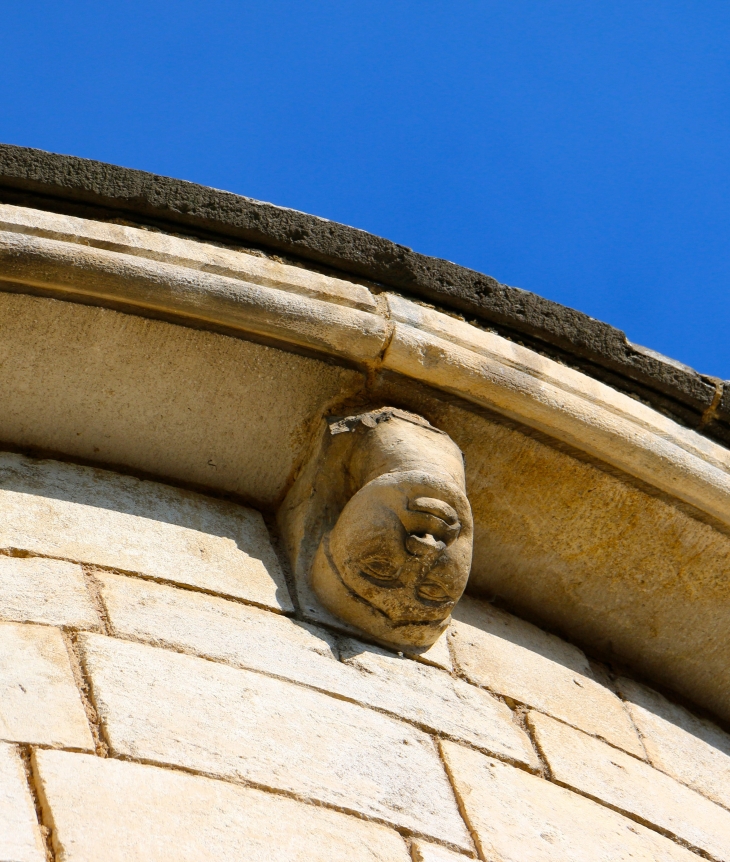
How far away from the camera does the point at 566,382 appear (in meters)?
3.45

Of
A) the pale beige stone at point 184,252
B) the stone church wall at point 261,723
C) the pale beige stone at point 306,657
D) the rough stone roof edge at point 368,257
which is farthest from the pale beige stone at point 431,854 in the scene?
the rough stone roof edge at point 368,257

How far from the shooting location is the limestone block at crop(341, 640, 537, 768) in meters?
2.81

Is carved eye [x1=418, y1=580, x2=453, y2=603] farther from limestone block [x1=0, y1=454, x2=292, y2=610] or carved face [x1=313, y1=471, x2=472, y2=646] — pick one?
limestone block [x1=0, y1=454, x2=292, y2=610]

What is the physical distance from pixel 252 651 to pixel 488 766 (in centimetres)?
56

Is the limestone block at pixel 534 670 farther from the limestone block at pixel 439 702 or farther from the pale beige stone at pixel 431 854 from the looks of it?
the pale beige stone at pixel 431 854

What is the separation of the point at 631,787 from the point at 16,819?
4.90ft

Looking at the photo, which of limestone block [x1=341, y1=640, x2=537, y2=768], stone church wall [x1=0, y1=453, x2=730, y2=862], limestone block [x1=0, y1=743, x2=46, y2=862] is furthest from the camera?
limestone block [x1=341, y1=640, x2=537, y2=768]

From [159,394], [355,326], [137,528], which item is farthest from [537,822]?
[159,394]

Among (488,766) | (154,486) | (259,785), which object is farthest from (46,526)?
(488,766)

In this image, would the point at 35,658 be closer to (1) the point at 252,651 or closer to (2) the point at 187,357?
(1) the point at 252,651

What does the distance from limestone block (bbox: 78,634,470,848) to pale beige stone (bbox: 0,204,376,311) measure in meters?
1.07

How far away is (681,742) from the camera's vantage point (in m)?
3.36

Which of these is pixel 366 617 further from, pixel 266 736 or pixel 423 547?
pixel 266 736

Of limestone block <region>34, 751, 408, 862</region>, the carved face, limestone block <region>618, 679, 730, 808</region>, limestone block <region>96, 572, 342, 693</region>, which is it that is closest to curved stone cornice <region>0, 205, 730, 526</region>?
the carved face
